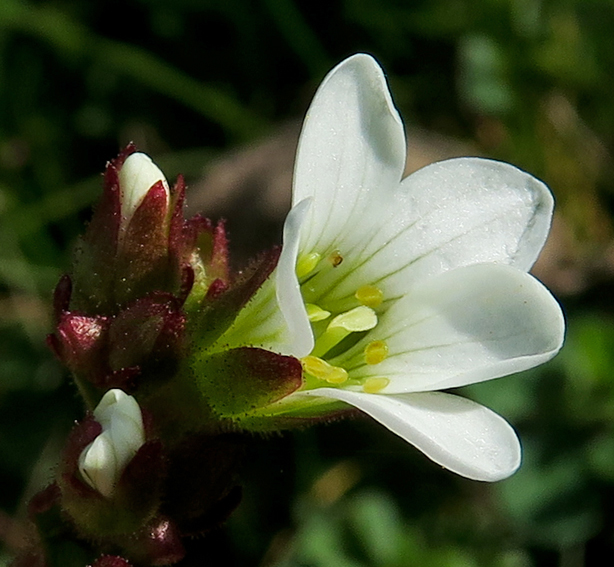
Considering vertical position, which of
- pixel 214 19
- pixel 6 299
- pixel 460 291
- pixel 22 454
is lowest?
pixel 22 454

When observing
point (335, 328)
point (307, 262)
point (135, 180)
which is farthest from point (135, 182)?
point (335, 328)

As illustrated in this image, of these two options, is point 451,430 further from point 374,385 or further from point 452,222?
point 452,222

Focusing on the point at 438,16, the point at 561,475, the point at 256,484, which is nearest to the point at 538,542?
the point at 561,475

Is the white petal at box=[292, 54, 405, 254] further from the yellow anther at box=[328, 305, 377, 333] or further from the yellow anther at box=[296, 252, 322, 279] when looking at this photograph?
the yellow anther at box=[328, 305, 377, 333]

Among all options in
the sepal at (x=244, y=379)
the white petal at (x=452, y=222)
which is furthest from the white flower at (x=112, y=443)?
the white petal at (x=452, y=222)

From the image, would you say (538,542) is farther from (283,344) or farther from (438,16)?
(438,16)
